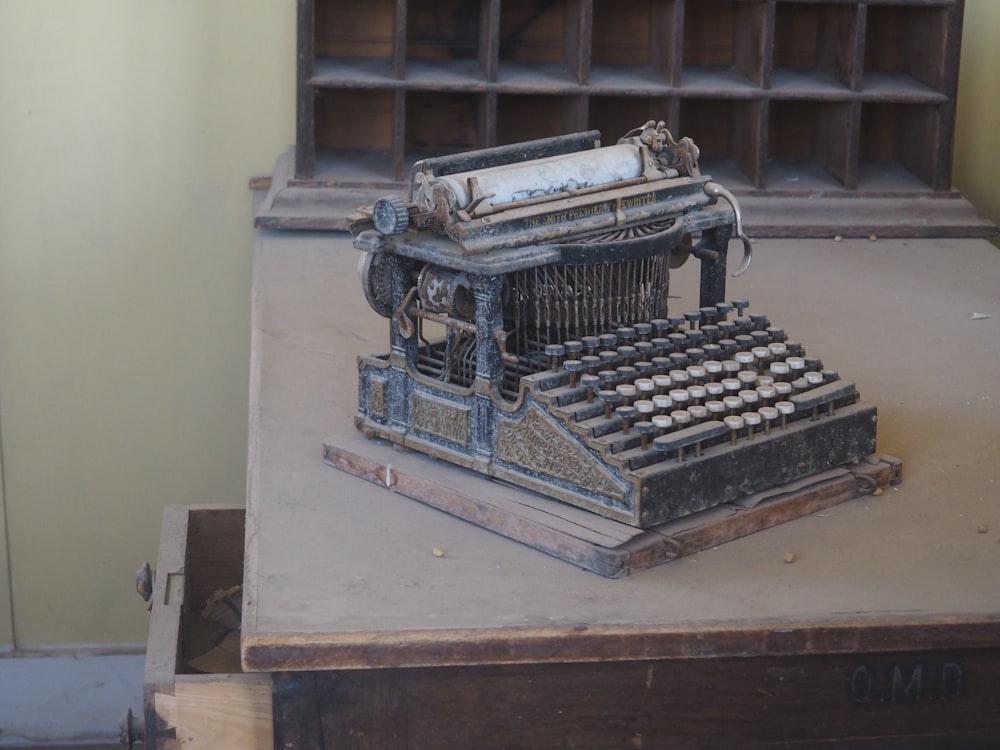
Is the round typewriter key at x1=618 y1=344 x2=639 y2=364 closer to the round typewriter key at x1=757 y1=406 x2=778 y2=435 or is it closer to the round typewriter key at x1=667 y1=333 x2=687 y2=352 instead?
the round typewriter key at x1=667 y1=333 x2=687 y2=352

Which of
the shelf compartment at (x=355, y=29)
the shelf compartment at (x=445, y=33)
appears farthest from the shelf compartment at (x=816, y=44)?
the shelf compartment at (x=355, y=29)

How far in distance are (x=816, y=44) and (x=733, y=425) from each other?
199 cm

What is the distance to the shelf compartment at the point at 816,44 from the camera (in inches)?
127

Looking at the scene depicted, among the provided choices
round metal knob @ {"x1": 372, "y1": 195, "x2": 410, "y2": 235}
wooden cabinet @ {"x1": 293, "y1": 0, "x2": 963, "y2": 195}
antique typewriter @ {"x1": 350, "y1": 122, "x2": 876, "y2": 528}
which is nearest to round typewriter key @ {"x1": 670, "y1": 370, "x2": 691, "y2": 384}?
antique typewriter @ {"x1": 350, "y1": 122, "x2": 876, "y2": 528}

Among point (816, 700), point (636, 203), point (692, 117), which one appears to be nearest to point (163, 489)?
point (692, 117)

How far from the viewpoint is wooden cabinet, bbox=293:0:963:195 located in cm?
311

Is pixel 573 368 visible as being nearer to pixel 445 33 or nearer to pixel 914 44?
Result: pixel 445 33

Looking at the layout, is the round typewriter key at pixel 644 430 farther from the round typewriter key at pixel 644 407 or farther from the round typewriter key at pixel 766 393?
the round typewriter key at pixel 766 393

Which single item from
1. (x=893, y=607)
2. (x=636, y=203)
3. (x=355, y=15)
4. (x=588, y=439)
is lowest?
(x=893, y=607)

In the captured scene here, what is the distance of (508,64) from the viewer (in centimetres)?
330

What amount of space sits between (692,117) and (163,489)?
5.52ft

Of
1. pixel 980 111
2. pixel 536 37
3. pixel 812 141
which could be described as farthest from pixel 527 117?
pixel 980 111

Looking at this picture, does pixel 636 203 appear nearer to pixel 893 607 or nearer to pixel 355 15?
pixel 893 607

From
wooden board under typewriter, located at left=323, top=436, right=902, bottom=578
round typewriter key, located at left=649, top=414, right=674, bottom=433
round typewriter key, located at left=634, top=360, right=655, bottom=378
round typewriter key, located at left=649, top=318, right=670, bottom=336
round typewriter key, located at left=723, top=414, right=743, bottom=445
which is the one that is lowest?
wooden board under typewriter, located at left=323, top=436, right=902, bottom=578
